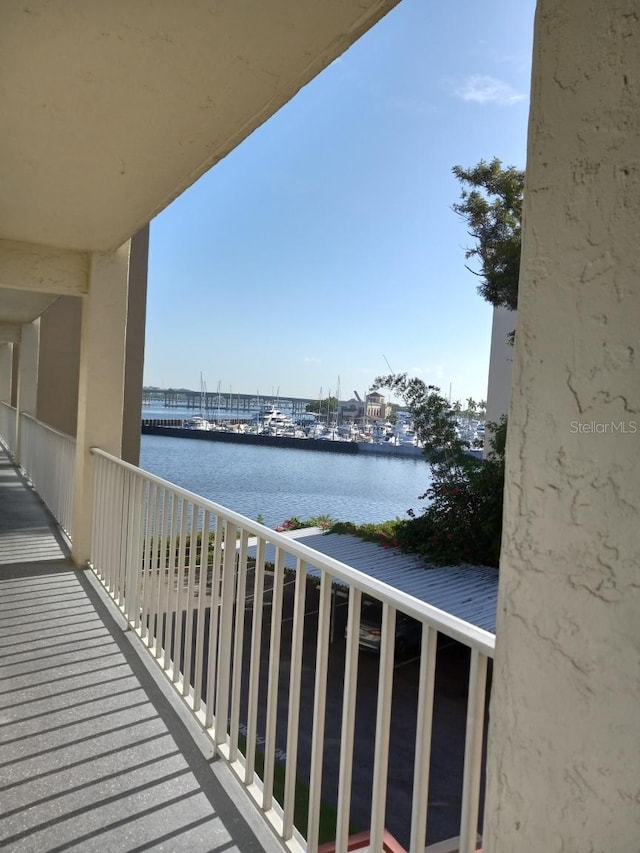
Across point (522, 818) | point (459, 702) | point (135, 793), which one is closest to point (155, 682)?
point (135, 793)

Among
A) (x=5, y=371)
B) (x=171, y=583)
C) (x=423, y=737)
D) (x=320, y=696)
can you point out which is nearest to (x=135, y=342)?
(x=5, y=371)

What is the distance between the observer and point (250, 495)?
36.1m

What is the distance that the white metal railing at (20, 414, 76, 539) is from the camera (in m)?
5.65

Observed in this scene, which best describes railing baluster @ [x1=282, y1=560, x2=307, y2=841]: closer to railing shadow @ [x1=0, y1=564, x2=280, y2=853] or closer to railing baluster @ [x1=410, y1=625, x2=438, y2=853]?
railing shadow @ [x1=0, y1=564, x2=280, y2=853]

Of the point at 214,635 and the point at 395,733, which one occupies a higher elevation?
the point at 214,635

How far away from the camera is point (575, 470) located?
84cm

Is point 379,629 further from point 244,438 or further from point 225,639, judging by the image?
point 244,438

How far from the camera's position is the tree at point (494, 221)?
14539mm

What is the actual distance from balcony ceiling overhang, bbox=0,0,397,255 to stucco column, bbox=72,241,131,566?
4.53 ft

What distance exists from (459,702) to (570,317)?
9.58 metres

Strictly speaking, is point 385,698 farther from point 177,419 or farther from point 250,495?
point 177,419

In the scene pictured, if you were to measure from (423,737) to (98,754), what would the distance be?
1425 millimetres

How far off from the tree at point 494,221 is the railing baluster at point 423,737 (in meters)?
13.9

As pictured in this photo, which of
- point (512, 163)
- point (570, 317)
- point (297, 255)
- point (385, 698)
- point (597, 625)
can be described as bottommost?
Answer: point (385, 698)
